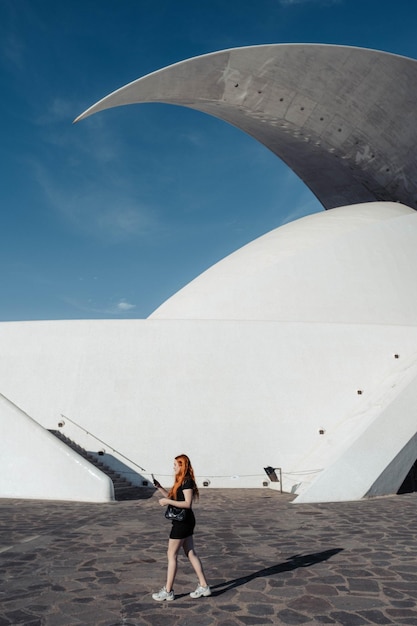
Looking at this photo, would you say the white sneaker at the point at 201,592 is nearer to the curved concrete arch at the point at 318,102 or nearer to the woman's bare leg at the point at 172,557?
the woman's bare leg at the point at 172,557

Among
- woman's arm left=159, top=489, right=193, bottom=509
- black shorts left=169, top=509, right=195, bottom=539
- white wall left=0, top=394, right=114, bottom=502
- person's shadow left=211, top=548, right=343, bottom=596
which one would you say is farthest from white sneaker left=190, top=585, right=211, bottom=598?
white wall left=0, top=394, right=114, bottom=502

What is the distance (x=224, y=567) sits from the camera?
4168 mm

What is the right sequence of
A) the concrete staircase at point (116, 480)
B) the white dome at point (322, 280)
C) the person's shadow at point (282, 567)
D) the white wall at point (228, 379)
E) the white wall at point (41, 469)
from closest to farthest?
the person's shadow at point (282, 567), the white wall at point (41, 469), the concrete staircase at point (116, 480), the white wall at point (228, 379), the white dome at point (322, 280)

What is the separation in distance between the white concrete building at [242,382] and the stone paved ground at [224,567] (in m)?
1.47

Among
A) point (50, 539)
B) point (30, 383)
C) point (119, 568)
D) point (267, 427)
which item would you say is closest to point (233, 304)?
point (267, 427)

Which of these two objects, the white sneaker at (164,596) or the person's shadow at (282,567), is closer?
the white sneaker at (164,596)

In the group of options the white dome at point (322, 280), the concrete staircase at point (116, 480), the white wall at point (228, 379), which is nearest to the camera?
the concrete staircase at point (116, 480)

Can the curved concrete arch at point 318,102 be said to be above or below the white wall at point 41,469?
above

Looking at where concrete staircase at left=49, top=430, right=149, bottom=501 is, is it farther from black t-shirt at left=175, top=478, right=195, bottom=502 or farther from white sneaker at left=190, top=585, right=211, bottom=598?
black t-shirt at left=175, top=478, right=195, bottom=502

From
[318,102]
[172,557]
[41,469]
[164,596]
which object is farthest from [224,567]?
[318,102]

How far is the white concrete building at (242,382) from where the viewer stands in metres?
8.36

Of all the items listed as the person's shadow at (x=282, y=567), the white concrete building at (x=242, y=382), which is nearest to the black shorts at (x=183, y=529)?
the person's shadow at (x=282, y=567)

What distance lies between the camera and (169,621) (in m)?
3.01

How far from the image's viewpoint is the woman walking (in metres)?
3.30
